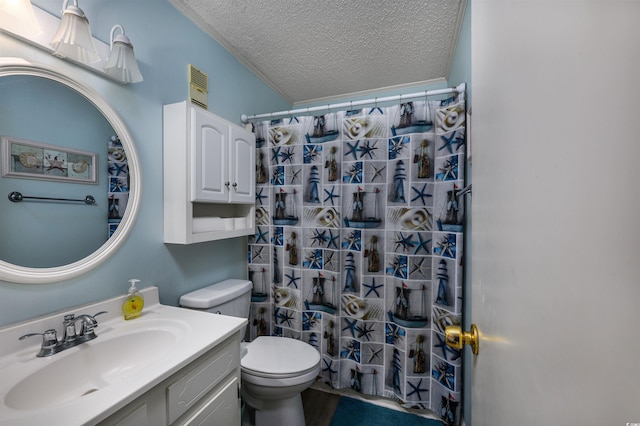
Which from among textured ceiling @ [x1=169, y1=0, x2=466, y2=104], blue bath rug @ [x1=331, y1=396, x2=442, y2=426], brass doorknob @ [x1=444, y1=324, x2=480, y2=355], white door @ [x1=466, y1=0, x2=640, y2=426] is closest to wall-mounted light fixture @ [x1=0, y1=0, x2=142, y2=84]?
textured ceiling @ [x1=169, y1=0, x2=466, y2=104]

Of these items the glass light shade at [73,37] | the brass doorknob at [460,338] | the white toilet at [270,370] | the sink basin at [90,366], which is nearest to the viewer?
the brass doorknob at [460,338]

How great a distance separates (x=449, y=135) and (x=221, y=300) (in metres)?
1.59

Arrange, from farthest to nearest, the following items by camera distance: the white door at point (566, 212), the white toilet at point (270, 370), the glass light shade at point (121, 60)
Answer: the white toilet at point (270, 370) < the glass light shade at point (121, 60) < the white door at point (566, 212)

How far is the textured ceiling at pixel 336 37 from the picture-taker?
1.44m

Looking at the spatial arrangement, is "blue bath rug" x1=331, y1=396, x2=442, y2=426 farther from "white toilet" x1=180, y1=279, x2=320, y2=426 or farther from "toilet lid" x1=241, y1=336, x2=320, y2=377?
"toilet lid" x1=241, y1=336, x2=320, y2=377

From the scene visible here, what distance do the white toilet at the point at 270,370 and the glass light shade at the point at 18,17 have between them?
124 centimetres

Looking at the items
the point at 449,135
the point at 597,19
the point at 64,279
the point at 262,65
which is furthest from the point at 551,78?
the point at 262,65

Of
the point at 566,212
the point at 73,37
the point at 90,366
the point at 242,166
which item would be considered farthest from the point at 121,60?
the point at 566,212

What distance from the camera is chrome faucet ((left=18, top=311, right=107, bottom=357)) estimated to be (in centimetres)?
85

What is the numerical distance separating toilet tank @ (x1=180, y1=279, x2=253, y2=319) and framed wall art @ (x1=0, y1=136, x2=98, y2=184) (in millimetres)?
745

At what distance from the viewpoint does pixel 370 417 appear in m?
1.59

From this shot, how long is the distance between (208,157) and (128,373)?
103cm

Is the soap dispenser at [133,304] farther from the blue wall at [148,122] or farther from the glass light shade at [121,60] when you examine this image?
the glass light shade at [121,60]

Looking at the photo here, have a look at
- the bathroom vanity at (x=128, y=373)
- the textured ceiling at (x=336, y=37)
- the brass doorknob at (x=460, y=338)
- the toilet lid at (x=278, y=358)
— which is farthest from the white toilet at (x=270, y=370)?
the textured ceiling at (x=336, y=37)
